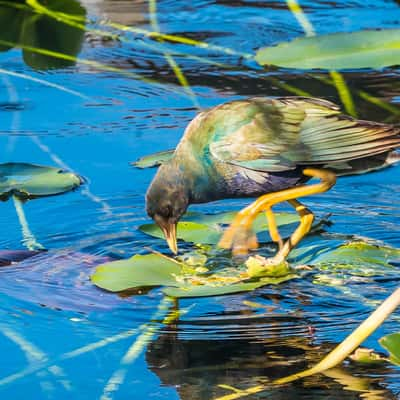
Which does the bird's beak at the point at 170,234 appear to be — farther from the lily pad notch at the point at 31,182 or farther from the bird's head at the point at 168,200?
the lily pad notch at the point at 31,182

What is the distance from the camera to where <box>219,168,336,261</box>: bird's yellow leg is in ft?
12.0

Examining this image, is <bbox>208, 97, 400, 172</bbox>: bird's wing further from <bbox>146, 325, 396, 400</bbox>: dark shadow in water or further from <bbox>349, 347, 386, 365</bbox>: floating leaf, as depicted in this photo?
<bbox>349, 347, 386, 365</bbox>: floating leaf

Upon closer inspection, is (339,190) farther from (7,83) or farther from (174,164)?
(7,83)

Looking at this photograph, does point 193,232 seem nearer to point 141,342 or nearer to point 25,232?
point 25,232

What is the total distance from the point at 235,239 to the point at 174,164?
316mm

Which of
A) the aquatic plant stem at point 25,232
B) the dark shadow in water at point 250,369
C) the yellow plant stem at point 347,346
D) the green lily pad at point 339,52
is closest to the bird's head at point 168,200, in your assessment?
the aquatic plant stem at point 25,232

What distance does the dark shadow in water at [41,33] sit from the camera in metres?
6.00

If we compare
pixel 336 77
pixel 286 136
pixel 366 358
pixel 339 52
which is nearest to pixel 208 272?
pixel 286 136

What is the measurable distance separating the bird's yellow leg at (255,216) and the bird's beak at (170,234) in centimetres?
15

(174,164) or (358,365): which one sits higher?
(174,164)

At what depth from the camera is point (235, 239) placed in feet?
12.0

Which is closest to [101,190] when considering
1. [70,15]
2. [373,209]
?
[373,209]

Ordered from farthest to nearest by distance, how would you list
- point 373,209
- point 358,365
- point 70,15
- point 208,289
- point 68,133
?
1. point 70,15
2. point 68,133
3. point 373,209
4. point 208,289
5. point 358,365

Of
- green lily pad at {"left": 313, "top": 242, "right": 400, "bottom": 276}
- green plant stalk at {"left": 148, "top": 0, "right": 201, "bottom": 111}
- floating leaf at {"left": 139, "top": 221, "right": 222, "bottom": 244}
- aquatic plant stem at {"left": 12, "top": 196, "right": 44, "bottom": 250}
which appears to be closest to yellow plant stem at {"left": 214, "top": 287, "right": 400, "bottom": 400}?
green lily pad at {"left": 313, "top": 242, "right": 400, "bottom": 276}
